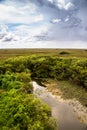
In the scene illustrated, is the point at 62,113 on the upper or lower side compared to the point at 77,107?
lower

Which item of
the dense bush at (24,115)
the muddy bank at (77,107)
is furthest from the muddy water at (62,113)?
the dense bush at (24,115)

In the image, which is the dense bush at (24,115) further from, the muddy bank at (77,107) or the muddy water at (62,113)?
the muddy bank at (77,107)

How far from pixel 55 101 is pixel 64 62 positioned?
30.4 metres

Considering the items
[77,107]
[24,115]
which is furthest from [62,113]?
[24,115]

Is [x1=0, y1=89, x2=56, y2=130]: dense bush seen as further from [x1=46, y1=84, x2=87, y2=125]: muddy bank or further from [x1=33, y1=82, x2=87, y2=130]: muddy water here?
[x1=46, y1=84, x2=87, y2=125]: muddy bank

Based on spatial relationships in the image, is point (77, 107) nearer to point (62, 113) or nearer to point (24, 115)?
point (62, 113)

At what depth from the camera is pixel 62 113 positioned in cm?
4250

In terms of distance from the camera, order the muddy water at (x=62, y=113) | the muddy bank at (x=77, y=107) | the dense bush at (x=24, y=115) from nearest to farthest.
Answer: the dense bush at (x=24, y=115), the muddy water at (x=62, y=113), the muddy bank at (x=77, y=107)

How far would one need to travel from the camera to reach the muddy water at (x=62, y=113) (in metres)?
36.5

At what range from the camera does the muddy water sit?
3647cm

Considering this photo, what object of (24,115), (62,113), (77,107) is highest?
(24,115)

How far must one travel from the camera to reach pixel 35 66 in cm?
7894

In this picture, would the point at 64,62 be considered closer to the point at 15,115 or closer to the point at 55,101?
the point at 55,101

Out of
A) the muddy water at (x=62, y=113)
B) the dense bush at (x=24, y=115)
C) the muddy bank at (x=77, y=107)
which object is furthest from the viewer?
the muddy bank at (x=77, y=107)
